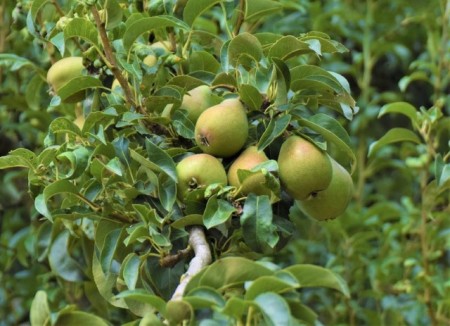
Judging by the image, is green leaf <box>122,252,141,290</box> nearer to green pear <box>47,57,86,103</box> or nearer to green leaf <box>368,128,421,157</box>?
green pear <box>47,57,86,103</box>

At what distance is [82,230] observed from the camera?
5.12ft

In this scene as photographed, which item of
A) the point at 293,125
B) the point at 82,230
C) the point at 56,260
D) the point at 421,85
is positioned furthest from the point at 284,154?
the point at 421,85

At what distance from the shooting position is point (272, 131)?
1.12 meters

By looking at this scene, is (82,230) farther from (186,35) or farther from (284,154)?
(284,154)

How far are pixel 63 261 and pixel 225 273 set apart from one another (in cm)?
81

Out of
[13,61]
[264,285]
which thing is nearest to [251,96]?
[264,285]

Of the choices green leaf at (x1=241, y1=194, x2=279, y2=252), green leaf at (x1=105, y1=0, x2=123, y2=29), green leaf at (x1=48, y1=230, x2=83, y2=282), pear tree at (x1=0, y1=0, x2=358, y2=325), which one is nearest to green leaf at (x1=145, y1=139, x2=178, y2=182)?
pear tree at (x1=0, y1=0, x2=358, y2=325)

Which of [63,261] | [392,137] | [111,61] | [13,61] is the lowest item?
[63,261]

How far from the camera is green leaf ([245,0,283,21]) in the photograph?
4.56 ft

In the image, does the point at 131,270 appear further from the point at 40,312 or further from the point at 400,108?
the point at 400,108

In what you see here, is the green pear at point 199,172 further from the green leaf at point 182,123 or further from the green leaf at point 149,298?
the green leaf at point 149,298

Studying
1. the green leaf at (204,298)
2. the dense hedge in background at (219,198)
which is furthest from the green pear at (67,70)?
the green leaf at (204,298)

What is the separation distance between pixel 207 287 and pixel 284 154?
0.32m

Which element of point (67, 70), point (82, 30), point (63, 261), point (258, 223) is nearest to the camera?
point (258, 223)
